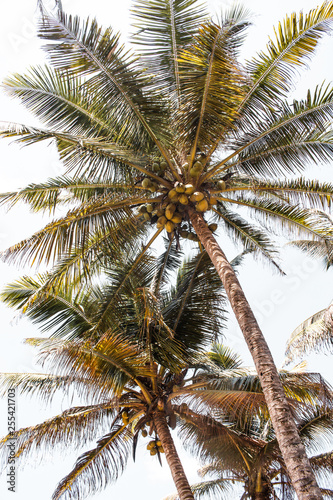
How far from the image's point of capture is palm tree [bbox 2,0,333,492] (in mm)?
6293

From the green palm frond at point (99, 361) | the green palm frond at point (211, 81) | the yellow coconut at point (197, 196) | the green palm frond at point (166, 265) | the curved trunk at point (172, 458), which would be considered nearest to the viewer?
the green palm frond at point (99, 361)

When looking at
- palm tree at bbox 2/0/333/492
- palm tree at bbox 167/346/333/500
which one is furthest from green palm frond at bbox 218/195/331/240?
palm tree at bbox 167/346/333/500

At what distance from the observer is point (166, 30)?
6.59 metres

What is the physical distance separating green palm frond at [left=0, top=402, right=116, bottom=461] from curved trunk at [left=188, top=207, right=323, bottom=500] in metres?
2.93

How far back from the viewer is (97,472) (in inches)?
314

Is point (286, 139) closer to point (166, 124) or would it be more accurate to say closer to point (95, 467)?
point (166, 124)

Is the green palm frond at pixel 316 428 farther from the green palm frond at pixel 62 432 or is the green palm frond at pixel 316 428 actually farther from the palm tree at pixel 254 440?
the green palm frond at pixel 62 432

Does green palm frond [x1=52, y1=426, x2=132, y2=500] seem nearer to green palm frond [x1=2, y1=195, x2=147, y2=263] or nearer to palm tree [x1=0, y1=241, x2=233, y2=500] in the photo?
palm tree [x1=0, y1=241, x2=233, y2=500]

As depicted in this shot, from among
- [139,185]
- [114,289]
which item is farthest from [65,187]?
[114,289]

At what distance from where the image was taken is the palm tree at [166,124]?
6.29m

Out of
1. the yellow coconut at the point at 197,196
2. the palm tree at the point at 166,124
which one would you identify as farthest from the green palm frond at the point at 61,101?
the yellow coconut at the point at 197,196

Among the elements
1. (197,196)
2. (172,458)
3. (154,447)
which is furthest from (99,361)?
(154,447)

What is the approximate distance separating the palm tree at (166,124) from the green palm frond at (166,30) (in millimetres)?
15

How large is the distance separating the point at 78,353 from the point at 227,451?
3724 mm
